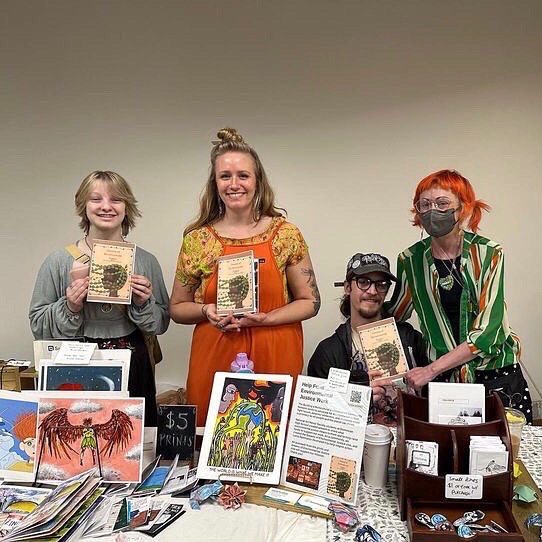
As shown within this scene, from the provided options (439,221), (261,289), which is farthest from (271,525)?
(439,221)

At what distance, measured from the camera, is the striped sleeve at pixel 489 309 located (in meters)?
1.84

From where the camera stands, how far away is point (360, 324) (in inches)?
83.3

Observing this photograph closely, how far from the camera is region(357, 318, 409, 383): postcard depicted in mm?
1693

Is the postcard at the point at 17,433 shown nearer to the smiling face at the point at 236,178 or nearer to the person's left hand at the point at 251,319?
the person's left hand at the point at 251,319

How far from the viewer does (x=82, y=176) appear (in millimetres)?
3150

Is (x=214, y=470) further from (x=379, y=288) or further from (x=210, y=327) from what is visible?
(x=379, y=288)

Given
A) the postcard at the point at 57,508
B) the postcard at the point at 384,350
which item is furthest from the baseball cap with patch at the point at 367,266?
the postcard at the point at 57,508

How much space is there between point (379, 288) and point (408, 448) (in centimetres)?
92

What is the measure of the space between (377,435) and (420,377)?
1.64 ft

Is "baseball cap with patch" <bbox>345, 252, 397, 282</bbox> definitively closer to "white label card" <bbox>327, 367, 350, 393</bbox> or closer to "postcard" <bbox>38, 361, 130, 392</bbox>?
"white label card" <bbox>327, 367, 350, 393</bbox>

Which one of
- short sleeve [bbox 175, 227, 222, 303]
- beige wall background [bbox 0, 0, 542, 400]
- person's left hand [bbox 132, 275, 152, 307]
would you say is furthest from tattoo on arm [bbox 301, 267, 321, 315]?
beige wall background [bbox 0, 0, 542, 400]

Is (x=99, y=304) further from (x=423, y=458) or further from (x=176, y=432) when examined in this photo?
(x=423, y=458)

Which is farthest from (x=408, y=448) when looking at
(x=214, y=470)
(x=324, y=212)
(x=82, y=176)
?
(x=82, y=176)

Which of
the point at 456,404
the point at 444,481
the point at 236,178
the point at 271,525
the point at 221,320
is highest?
the point at 236,178
